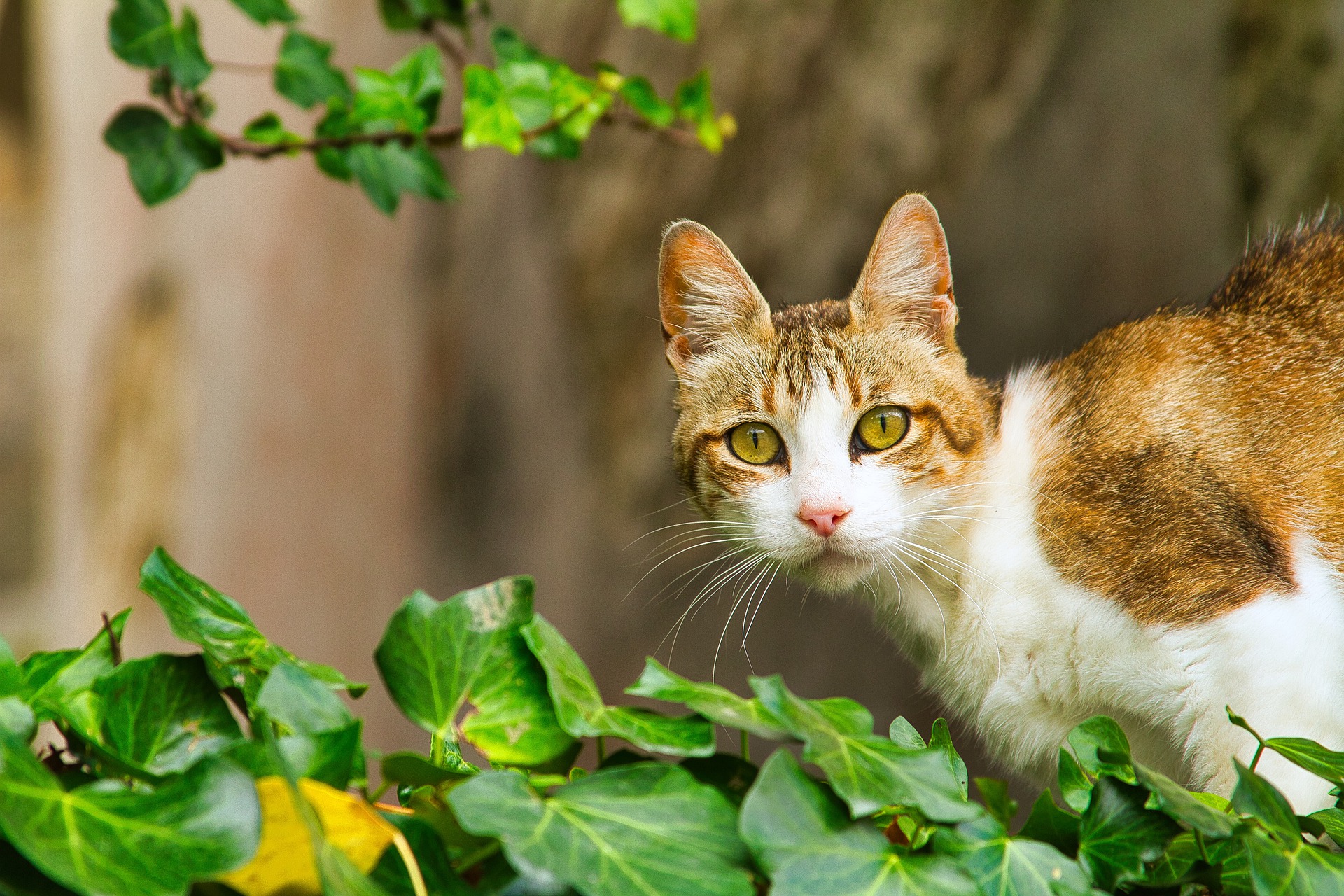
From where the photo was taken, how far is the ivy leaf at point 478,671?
0.53 metres

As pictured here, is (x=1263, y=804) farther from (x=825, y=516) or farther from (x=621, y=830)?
(x=825, y=516)

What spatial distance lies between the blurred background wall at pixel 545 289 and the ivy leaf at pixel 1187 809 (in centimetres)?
192

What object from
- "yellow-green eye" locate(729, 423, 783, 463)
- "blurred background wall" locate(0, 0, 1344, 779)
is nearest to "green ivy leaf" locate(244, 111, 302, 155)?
"yellow-green eye" locate(729, 423, 783, 463)

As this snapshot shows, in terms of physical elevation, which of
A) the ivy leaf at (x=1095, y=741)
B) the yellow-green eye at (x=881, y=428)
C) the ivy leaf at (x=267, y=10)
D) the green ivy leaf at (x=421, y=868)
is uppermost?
the ivy leaf at (x=267, y=10)

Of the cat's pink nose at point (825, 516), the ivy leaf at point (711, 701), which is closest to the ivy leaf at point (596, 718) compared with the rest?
the ivy leaf at point (711, 701)

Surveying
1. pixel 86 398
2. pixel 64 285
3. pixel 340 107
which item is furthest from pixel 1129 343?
pixel 64 285

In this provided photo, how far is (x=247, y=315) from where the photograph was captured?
2.83 meters

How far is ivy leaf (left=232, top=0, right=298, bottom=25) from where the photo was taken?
44.4 inches

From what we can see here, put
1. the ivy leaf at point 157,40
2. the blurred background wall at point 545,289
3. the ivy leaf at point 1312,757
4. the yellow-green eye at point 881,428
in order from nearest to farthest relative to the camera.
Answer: the ivy leaf at point 1312,757
the ivy leaf at point 157,40
the yellow-green eye at point 881,428
the blurred background wall at point 545,289

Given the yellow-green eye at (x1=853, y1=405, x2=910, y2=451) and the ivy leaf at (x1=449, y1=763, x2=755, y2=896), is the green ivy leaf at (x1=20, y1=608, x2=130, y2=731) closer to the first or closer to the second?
the ivy leaf at (x1=449, y1=763, x2=755, y2=896)

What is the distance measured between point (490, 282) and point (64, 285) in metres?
1.55

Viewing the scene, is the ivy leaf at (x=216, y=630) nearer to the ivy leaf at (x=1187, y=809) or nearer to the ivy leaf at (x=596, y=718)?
the ivy leaf at (x=596, y=718)

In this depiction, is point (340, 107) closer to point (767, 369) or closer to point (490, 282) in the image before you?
point (767, 369)

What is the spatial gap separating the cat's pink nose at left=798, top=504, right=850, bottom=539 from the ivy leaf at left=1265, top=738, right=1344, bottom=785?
1.76ft
